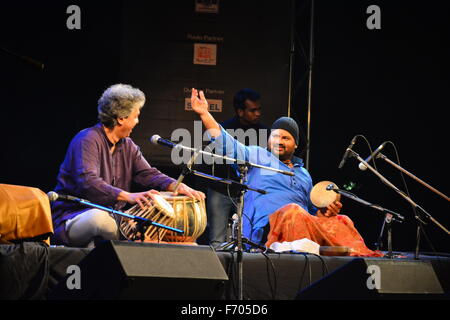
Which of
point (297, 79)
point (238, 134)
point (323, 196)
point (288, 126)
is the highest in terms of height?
point (297, 79)

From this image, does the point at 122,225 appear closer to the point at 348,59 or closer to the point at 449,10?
the point at 348,59

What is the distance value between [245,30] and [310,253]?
293 cm

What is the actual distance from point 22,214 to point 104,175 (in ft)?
3.46

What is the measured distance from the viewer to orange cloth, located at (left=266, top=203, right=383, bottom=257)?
4.90m

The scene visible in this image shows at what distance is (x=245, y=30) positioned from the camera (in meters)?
6.57

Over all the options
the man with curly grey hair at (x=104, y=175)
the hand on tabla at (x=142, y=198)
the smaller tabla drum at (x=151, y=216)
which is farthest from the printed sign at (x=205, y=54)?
the hand on tabla at (x=142, y=198)

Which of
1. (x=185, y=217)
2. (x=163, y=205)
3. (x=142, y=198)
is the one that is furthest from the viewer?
(x=185, y=217)

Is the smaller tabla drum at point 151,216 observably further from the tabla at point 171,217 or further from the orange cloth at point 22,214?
the orange cloth at point 22,214

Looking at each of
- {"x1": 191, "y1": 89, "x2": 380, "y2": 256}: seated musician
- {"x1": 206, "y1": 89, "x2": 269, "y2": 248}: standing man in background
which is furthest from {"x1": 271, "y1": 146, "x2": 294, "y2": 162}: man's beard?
{"x1": 206, "y1": 89, "x2": 269, "y2": 248}: standing man in background

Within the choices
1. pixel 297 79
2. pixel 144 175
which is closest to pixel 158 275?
pixel 144 175

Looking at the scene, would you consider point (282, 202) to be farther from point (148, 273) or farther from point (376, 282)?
point (148, 273)

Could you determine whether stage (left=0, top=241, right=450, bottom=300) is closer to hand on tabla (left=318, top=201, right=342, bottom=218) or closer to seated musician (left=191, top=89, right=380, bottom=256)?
seated musician (left=191, top=89, right=380, bottom=256)

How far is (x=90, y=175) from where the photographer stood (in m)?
4.39

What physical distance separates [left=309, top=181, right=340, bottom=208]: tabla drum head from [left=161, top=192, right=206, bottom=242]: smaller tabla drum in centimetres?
117
